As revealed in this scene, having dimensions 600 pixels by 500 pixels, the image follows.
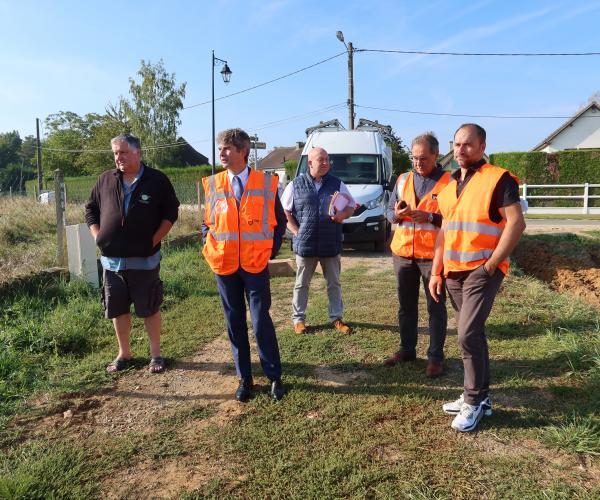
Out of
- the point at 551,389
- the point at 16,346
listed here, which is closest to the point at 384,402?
the point at 551,389

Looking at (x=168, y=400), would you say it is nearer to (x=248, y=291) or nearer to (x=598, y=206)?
(x=248, y=291)

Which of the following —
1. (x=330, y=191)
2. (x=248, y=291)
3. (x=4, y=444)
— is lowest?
(x=4, y=444)

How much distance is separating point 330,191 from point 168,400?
2.43 m

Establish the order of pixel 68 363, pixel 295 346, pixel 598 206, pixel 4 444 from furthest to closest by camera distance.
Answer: pixel 598 206 < pixel 295 346 < pixel 68 363 < pixel 4 444

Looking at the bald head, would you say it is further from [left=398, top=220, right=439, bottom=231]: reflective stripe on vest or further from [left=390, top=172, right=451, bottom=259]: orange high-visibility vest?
[left=398, top=220, right=439, bottom=231]: reflective stripe on vest

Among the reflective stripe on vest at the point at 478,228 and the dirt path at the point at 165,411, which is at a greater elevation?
the reflective stripe on vest at the point at 478,228

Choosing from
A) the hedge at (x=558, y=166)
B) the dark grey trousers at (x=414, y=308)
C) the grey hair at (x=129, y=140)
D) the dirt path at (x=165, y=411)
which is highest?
the hedge at (x=558, y=166)

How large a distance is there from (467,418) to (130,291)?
2728 mm

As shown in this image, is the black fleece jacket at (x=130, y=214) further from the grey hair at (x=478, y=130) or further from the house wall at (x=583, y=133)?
the house wall at (x=583, y=133)

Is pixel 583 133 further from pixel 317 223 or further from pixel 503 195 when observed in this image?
pixel 503 195

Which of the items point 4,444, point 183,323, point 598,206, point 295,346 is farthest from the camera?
point 598,206

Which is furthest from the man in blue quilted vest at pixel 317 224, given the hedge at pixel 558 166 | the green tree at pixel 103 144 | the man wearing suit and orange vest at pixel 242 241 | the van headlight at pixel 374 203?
the green tree at pixel 103 144

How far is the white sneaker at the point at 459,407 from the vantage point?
301cm

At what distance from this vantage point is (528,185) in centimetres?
2159
